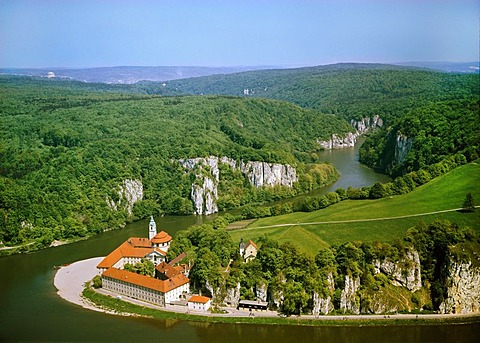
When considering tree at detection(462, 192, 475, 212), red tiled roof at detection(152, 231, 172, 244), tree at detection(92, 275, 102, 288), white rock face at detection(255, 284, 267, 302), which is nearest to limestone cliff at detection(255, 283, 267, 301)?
white rock face at detection(255, 284, 267, 302)

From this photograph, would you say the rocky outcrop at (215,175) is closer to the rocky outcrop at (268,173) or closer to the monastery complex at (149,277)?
the rocky outcrop at (268,173)

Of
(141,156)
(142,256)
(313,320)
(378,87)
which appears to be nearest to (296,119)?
(378,87)

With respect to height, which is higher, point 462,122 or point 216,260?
point 462,122

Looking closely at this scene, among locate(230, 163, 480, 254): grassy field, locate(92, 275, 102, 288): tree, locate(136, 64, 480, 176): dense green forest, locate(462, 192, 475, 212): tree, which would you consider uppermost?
locate(136, 64, 480, 176): dense green forest

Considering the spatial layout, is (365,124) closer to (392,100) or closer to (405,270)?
(392,100)

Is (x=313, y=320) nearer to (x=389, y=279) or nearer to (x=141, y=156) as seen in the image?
(x=389, y=279)

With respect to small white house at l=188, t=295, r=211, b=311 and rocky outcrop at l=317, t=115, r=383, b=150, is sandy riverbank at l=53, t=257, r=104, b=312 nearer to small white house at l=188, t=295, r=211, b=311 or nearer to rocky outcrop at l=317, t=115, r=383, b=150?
small white house at l=188, t=295, r=211, b=311
